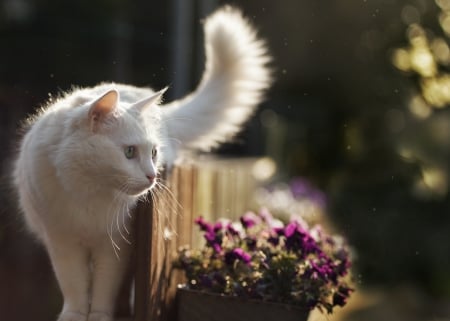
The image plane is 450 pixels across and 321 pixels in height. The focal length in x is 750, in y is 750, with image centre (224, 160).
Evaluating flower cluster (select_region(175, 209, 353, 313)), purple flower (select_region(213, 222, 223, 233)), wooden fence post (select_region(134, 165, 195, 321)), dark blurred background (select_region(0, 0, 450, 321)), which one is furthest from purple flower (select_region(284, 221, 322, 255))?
dark blurred background (select_region(0, 0, 450, 321))

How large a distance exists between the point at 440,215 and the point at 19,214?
3.71m

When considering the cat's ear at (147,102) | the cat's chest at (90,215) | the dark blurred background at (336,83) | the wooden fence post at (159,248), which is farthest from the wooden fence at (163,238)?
the dark blurred background at (336,83)

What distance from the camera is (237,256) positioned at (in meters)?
2.15

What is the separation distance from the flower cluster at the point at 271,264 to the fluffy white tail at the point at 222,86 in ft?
1.49

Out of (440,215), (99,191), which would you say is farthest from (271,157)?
(99,191)

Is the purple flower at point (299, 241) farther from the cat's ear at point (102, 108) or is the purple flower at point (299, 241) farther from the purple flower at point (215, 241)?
the cat's ear at point (102, 108)

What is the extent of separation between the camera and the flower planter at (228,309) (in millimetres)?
2072

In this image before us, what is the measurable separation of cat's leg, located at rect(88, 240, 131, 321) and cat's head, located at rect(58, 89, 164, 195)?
10.1 inches

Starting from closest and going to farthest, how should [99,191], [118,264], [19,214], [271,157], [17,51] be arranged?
[99,191], [118,264], [19,214], [17,51], [271,157]

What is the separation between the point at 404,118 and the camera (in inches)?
215

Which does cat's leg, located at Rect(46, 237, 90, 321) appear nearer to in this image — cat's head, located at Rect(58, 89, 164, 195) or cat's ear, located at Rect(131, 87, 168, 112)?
cat's head, located at Rect(58, 89, 164, 195)

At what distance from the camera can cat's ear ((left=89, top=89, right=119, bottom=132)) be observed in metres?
1.82

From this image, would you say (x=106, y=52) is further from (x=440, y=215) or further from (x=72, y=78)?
(x=440, y=215)

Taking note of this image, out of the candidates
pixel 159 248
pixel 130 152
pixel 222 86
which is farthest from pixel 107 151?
pixel 222 86
